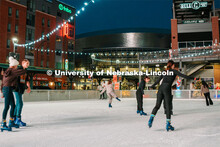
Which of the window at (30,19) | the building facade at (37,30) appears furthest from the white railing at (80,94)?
the window at (30,19)

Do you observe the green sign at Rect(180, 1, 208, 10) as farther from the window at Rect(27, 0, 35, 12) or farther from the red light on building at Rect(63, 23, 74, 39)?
the window at Rect(27, 0, 35, 12)

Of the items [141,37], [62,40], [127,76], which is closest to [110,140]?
[62,40]

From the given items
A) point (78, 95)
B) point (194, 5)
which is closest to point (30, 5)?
point (78, 95)

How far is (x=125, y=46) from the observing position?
2282 inches

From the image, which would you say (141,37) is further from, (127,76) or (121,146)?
(121,146)

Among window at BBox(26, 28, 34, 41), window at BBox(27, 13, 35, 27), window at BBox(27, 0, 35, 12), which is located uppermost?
window at BBox(27, 0, 35, 12)

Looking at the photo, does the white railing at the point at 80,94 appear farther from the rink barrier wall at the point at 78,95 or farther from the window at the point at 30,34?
the window at the point at 30,34

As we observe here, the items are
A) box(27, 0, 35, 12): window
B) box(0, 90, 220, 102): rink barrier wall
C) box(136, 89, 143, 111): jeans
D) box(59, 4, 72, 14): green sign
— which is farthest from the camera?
box(59, 4, 72, 14): green sign

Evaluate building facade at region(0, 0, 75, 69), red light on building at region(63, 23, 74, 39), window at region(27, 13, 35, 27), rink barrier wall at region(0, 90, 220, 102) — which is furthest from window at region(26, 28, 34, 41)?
rink barrier wall at region(0, 90, 220, 102)

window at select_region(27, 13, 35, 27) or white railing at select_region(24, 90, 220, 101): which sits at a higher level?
window at select_region(27, 13, 35, 27)

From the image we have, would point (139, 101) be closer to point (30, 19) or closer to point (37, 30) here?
point (37, 30)

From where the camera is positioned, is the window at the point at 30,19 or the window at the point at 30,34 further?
the window at the point at 30,19

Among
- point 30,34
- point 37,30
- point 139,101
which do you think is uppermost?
point 37,30

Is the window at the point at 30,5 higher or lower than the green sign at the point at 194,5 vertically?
higher
